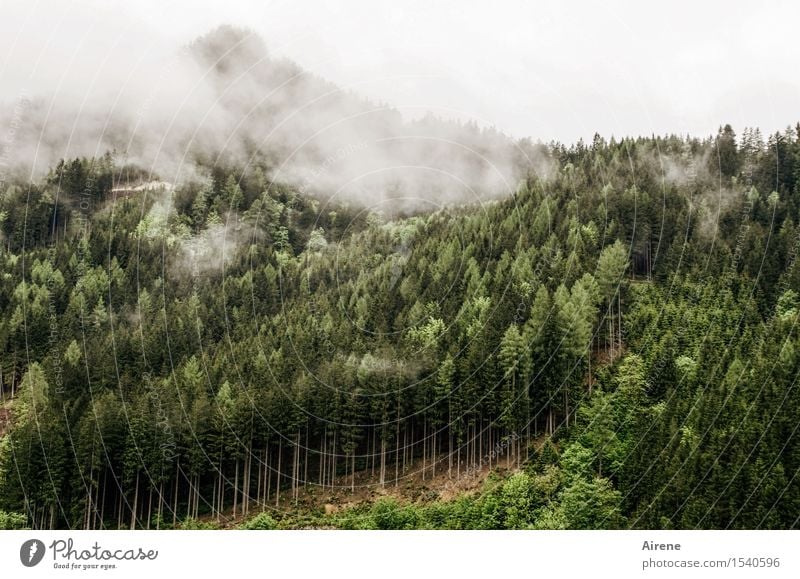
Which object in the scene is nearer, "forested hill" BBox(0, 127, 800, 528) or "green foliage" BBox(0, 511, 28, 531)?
"green foliage" BBox(0, 511, 28, 531)

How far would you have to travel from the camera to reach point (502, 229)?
90.8 m

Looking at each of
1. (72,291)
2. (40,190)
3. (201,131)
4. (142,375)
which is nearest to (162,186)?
(40,190)

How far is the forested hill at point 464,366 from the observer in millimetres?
47219

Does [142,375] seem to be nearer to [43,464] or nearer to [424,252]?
[43,464]

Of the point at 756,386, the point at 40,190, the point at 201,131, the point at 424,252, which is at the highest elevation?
the point at 201,131

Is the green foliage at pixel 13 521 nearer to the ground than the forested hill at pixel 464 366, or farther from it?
nearer to the ground

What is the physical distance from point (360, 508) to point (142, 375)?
28.9 meters

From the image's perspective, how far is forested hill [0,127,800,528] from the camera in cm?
4722

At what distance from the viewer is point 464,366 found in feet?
190

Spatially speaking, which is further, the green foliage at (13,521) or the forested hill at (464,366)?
the forested hill at (464,366)

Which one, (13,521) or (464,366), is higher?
(464,366)

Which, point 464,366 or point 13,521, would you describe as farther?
point 464,366

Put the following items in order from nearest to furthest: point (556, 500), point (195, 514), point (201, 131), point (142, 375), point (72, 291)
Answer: point (556, 500), point (195, 514), point (142, 375), point (72, 291), point (201, 131)

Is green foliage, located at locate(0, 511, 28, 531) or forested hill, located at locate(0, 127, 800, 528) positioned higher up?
forested hill, located at locate(0, 127, 800, 528)
